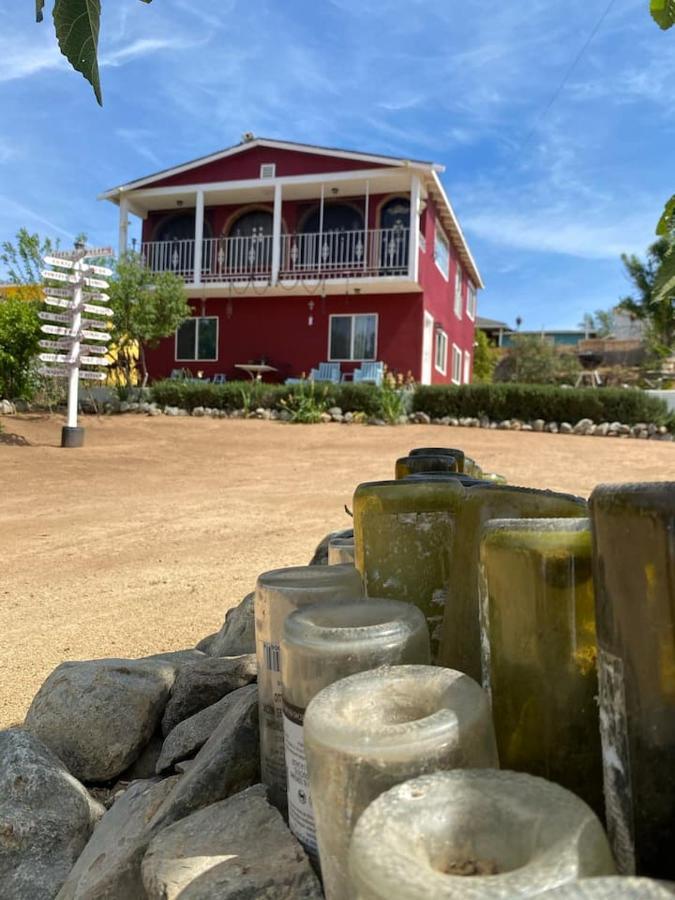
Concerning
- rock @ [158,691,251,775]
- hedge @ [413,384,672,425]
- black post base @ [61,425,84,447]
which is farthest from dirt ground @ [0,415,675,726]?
hedge @ [413,384,672,425]

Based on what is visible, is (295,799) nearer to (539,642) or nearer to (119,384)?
(539,642)

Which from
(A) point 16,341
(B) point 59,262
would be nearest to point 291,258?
(A) point 16,341

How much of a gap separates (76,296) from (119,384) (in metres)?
5.96

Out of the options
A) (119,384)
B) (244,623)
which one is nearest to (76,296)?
(119,384)

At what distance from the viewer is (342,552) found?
198 cm

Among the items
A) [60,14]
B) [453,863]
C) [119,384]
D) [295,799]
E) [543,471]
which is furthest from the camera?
[119,384]

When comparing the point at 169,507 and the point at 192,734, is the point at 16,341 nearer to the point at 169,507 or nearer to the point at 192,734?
the point at 169,507

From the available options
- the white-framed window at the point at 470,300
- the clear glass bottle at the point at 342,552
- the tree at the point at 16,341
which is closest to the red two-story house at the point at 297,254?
the white-framed window at the point at 470,300

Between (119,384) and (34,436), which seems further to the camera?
(119,384)

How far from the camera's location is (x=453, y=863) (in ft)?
2.44

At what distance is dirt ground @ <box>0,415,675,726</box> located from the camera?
403 cm

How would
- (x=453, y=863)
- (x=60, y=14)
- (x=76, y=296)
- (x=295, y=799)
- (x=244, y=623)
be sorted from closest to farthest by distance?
(x=453, y=863) → (x=60, y=14) → (x=295, y=799) → (x=244, y=623) → (x=76, y=296)

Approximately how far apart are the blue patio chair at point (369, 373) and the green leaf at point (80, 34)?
18.9 m

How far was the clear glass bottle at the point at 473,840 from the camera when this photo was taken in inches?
26.3
